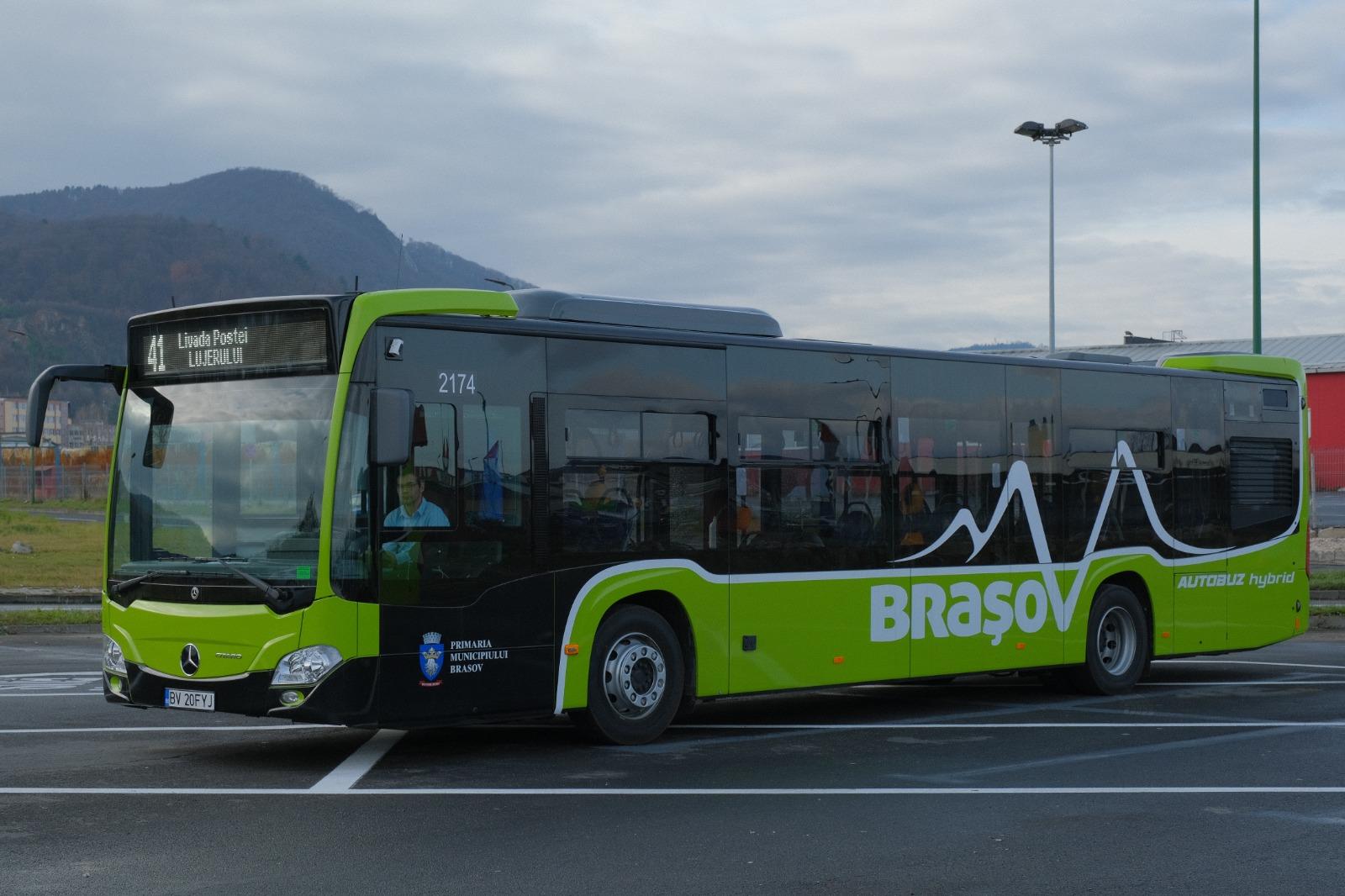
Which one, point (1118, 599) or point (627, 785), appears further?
point (1118, 599)

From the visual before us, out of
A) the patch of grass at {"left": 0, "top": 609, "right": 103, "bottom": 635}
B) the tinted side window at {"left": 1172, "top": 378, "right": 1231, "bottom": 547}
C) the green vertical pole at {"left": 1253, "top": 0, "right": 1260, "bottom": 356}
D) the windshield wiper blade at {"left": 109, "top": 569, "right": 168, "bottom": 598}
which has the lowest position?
the patch of grass at {"left": 0, "top": 609, "right": 103, "bottom": 635}

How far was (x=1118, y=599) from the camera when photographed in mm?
15781

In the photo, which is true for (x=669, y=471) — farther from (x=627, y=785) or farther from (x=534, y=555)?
(x=627, y=785)

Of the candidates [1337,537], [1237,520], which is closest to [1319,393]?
[1337,537]

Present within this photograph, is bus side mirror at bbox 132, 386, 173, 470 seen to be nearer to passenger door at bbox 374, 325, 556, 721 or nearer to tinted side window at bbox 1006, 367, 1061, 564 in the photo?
passenger door at bbox 374, 325, 556, 721

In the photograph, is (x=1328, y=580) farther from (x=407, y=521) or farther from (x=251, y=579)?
(x=251, y=579)

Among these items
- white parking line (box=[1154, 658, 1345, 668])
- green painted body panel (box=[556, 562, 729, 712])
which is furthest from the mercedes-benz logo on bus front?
white parking line (box=[1154, 658, 1345, 668])

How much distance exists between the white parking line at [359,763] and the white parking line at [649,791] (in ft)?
0.51

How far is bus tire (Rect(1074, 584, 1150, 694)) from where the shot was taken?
15492 mm

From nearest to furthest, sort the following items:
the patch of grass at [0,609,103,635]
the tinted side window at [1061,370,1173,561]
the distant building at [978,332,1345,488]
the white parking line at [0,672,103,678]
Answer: the tinted side window at [1061,370,1173,561]
the white parking line at [0,672,103,678]
the patch of grass at [0,609,103,635]
the distant building at [978,332,1345,488]

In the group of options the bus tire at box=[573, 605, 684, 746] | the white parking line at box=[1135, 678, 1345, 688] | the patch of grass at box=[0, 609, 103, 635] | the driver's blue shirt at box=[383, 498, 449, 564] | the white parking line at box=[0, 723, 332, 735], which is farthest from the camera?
the patch of grass at box=[0, 609, 103, 635]

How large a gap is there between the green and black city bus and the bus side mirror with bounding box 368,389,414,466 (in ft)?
0.06

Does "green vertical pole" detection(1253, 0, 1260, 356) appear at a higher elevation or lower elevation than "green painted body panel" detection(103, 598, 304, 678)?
higher

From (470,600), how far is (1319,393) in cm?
6025
